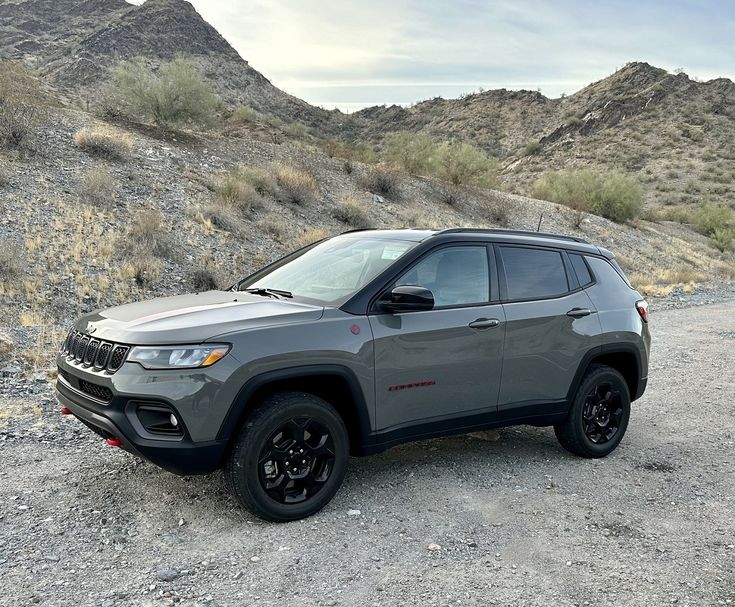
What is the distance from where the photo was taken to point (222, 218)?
15523mm

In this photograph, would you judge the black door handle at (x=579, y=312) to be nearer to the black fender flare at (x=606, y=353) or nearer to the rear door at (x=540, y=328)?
the rear door at (x=540, y=328)

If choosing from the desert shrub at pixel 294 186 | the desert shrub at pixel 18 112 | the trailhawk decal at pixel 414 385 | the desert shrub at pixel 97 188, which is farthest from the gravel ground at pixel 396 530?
the desert shrub at pixel 294 186

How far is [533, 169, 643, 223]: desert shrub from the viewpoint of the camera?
31.2 m

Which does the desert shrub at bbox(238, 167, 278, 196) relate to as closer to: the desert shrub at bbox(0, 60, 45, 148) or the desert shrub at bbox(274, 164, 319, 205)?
the desert shrub at bbox(274, 164, 319, 205)

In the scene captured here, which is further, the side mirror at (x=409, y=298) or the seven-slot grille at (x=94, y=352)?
the side mirror at (x=409, y=298)

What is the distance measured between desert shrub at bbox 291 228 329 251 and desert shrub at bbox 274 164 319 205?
1.93 m

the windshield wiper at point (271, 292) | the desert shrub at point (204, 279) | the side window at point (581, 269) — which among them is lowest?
the desert shrub at point (204, 279)

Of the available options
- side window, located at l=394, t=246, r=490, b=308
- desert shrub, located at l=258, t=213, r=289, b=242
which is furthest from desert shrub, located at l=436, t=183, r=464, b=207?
side window, located at l=394, t=246, r=490, b=308

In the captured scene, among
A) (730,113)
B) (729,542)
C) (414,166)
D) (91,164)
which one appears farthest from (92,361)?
(730,113)

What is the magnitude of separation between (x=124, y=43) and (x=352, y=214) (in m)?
34.0

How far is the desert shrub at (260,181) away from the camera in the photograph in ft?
60.4

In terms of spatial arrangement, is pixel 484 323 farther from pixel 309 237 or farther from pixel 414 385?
pixel 309 237

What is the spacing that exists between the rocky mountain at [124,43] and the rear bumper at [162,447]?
1590 inches

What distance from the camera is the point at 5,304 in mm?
9633
